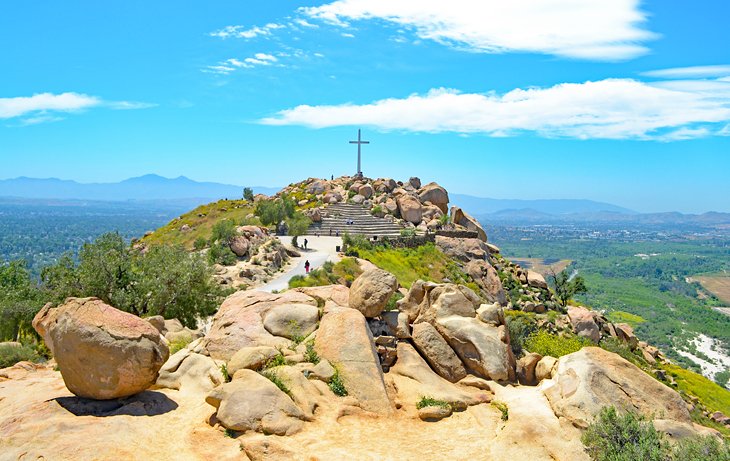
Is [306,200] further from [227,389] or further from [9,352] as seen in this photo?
[227,389]

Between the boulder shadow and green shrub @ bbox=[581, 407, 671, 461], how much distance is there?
1336cm

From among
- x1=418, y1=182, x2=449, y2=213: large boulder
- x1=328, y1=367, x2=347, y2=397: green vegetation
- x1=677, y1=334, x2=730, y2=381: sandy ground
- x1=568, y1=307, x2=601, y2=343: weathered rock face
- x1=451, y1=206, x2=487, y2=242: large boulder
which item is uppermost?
x1=418, y1=182, x2=449, y2=213: large boulder

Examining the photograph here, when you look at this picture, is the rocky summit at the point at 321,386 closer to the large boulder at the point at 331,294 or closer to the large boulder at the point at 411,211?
the large boulder at the point at 331,294

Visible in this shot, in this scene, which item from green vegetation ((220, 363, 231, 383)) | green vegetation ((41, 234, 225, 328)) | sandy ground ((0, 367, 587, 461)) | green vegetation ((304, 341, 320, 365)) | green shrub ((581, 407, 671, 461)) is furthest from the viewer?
green vegetation ((41, 234, 225, 328))

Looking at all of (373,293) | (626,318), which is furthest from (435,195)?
(626,318)

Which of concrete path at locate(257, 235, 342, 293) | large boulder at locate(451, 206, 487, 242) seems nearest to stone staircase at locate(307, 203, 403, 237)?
concrete path at locate(257, 235, 342, 293)

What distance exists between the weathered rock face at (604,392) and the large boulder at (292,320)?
10194 millimetres

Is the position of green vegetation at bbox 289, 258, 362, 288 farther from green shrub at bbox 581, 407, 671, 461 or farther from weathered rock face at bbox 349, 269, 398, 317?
green shrub at bbox 581, 407, 671, 461

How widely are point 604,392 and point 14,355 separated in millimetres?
24089

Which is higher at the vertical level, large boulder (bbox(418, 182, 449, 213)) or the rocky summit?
large boulder (bbox(418, 182, 449, 213))

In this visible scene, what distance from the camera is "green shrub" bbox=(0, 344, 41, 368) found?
21.5m

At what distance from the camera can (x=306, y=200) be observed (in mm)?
84250

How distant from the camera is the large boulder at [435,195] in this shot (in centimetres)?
8175

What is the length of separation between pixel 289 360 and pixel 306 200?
6626 cm
